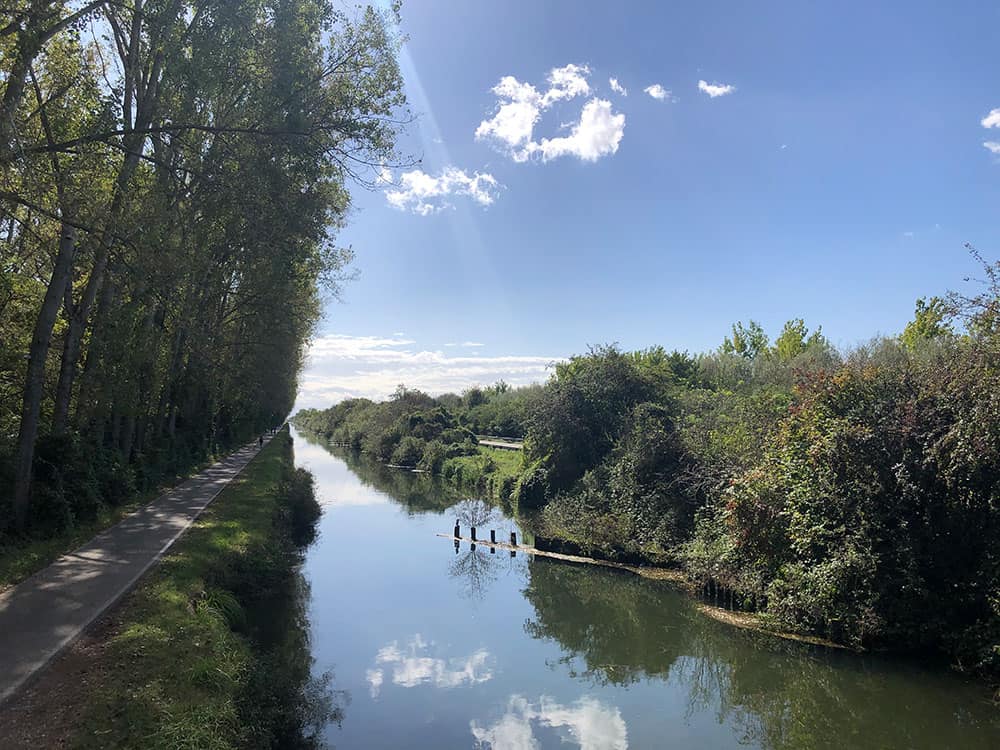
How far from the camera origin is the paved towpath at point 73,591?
6.87m

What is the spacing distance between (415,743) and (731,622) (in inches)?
321

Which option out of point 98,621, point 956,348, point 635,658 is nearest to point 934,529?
point 956,348

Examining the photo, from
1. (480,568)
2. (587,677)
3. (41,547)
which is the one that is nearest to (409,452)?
(480,568)

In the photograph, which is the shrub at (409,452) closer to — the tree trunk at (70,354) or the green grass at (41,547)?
the green grass at (41,547)

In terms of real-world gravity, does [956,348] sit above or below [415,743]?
above

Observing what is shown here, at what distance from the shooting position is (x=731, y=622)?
13.7 metres

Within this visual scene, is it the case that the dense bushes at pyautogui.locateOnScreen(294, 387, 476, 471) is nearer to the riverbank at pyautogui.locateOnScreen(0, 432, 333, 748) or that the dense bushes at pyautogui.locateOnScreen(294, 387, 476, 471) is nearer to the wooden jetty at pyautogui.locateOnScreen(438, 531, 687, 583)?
the wooden jetty at pyautogui.locateOnScreen(438, 531, 687, 583)

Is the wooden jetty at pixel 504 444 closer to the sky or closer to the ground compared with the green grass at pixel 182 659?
closer to the ground

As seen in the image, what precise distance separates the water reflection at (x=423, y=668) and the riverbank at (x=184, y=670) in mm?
1440

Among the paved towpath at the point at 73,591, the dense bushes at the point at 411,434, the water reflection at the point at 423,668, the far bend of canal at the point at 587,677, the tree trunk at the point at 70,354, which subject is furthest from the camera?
the dense bushes at the point at 411,434

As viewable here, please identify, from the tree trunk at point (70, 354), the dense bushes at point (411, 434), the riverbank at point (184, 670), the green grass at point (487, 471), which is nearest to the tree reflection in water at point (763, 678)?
the riverbank at point (184, 670)

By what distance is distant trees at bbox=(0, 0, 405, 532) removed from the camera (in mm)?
9719

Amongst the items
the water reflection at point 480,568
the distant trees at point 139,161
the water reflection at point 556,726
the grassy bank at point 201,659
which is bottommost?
the water reflection at point 480,568

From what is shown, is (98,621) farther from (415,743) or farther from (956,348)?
(956,348)
